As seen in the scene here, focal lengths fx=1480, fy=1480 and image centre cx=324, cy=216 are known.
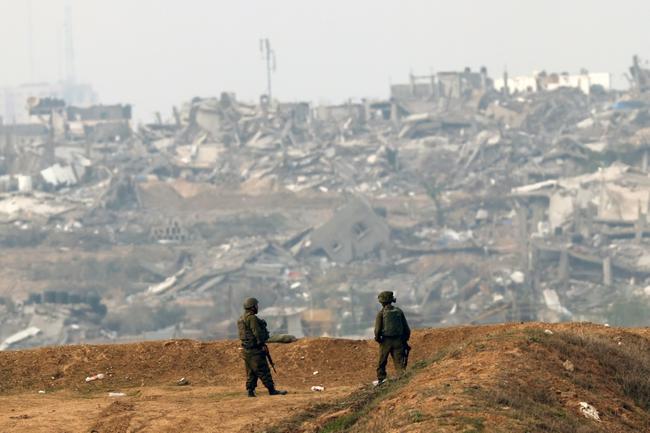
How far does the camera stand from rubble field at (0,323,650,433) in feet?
34.8

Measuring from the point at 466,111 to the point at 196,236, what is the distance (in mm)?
41285

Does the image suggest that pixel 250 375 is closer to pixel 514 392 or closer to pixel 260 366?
pixel 260 366

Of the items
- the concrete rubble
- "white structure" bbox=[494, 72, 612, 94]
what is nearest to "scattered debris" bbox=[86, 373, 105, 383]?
the concrete rubble

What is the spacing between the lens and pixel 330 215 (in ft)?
284

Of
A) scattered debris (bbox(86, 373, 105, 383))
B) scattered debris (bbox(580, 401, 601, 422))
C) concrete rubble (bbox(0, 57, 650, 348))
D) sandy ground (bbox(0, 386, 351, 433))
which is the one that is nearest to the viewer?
scattered debris (bbox(580, 401, 601, 422))

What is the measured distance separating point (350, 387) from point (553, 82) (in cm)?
12743

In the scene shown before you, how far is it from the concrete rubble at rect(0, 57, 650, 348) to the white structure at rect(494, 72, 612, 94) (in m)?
4.57

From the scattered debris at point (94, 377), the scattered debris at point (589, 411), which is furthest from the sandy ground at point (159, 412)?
the scattered debris at point (589, 411)

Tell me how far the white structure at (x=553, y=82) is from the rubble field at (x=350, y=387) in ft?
385

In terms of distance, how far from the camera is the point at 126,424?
12.4 meters

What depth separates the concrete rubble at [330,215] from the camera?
65.2 meters

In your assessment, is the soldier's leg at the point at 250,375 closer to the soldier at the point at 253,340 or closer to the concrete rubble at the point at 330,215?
the soldier at the point at 253,340

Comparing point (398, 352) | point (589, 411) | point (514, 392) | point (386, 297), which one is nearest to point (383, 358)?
point (398, 352)

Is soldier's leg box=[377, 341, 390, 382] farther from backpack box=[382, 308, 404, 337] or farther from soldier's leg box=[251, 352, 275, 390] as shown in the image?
soldier's leg box=[251, 352, 275, 390]
